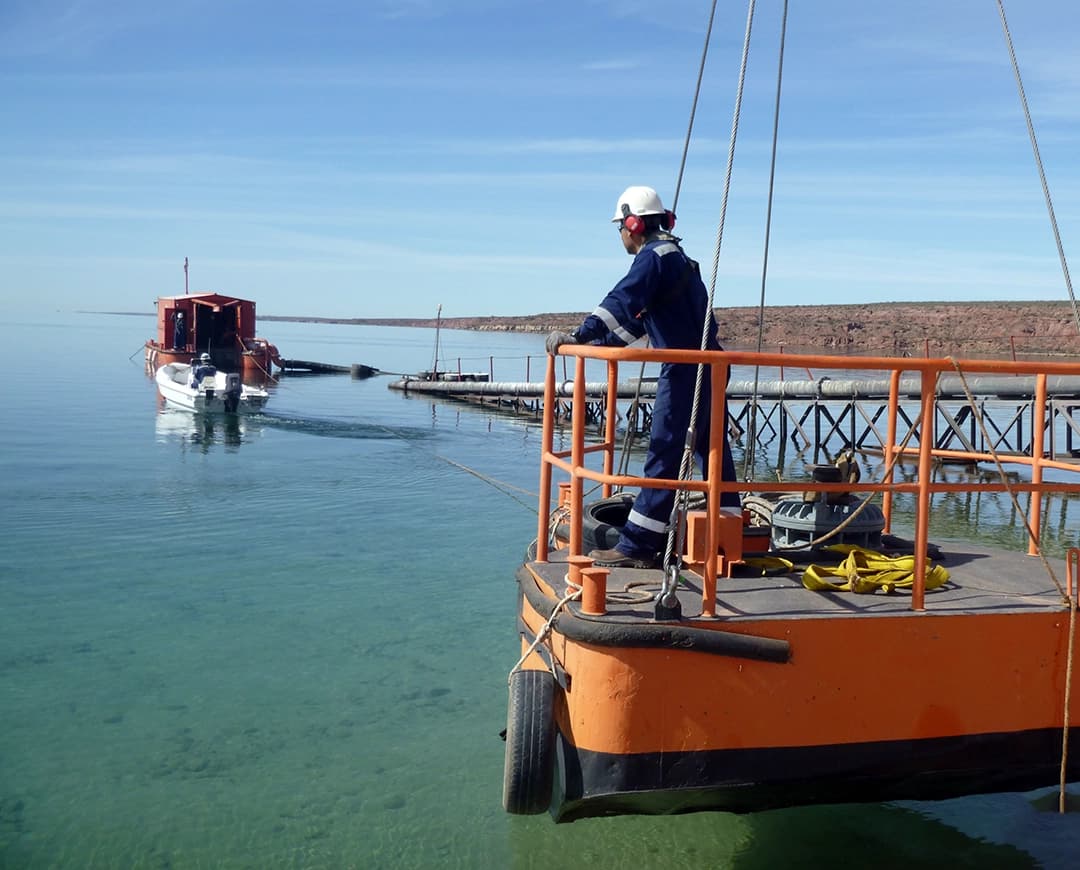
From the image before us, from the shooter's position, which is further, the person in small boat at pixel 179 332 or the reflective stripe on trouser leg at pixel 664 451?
the person in small boat at pixel 179 332

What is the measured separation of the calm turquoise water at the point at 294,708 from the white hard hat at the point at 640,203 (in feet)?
8.24

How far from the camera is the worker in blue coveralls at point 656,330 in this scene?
4.70 meters

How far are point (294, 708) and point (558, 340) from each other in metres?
3.79

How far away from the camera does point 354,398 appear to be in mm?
40344

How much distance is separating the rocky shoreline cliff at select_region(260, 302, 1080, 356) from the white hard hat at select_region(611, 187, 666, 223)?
70.9 m

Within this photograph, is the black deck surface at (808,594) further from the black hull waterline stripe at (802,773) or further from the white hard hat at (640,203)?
the white hard hat at (640,203)

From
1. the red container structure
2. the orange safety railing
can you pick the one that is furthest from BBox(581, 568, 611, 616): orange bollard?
the red container structure

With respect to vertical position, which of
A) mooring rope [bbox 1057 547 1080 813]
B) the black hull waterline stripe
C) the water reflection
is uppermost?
mooring rope [bbox 1057 547 1080 813]

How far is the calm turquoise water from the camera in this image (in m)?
5.20

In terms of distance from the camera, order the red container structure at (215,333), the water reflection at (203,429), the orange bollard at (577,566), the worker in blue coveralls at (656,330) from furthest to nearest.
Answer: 1. the red container structure at (215,333)
2. the water reflection at (203,429)
3. the worker in blue coveralls at (656,330)
4. the orange bollard at (577,566)

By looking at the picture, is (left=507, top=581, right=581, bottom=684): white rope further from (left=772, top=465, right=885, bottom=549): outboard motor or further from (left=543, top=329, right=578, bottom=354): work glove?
(left=772, top=465, right=885, bottom=549): outboard motor

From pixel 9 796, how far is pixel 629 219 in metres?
4.67

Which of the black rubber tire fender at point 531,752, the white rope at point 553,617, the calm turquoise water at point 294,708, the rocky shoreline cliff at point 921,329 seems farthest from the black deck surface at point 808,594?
the rocky shoreline cliff at point 921,329

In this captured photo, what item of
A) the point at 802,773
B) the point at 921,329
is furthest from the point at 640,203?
the point at 921,329
